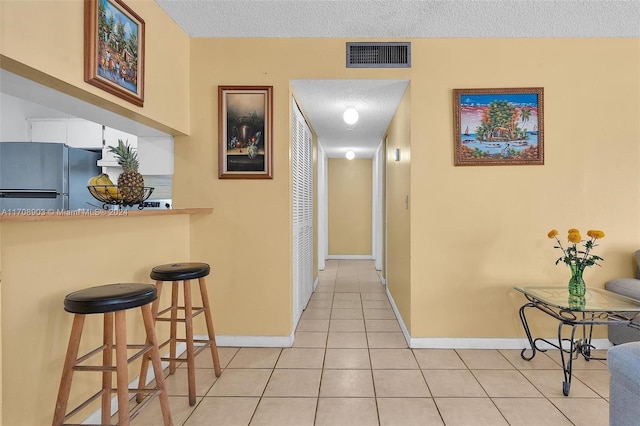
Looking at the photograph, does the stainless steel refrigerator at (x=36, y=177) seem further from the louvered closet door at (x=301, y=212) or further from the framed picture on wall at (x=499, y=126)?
the framed picture on wall at (x=499, y=126)

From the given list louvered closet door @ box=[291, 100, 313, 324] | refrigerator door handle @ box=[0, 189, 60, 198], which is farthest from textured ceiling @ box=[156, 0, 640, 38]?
refrigerator door handle @ box=[0, 189, 60, 198]

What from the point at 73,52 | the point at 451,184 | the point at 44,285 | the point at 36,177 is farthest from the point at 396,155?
the point at 36,177

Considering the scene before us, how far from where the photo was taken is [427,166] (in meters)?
2.76

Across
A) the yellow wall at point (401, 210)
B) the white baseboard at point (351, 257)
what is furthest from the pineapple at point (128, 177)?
the white baseboard at point (351, 257)

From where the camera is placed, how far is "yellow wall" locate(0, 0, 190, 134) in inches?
53.2

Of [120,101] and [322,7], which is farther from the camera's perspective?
[322,7]

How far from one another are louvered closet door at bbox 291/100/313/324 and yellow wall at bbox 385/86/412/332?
3.13 feet

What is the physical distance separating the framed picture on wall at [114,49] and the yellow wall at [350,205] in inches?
227

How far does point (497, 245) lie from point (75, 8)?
2992 millimetres

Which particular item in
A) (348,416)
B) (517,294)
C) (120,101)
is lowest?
(348,416)

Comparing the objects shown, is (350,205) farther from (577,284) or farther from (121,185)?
(121,185)

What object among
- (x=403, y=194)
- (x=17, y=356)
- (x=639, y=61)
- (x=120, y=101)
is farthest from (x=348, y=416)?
(x=639, y=61)

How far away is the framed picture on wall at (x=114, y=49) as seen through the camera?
5.59 feet

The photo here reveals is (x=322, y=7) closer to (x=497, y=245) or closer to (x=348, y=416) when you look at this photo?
(x=497, y=245)
